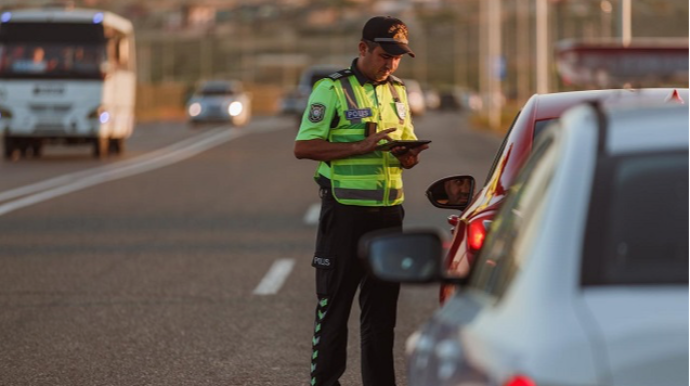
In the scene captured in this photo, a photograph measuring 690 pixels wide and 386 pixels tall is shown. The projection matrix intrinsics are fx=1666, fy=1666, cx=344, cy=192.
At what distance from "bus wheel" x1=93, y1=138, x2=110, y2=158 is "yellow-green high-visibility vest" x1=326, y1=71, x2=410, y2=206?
27.1 meters

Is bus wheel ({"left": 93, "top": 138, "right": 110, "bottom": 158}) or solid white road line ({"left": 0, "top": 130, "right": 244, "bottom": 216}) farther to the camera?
bus wheel ({"left": 93, "top": 138, "right": 110, "bottom": 158})

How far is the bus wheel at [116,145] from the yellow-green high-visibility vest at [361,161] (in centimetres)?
2907

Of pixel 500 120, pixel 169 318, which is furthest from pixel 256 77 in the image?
pixel 169 318

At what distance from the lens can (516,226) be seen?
3.94m

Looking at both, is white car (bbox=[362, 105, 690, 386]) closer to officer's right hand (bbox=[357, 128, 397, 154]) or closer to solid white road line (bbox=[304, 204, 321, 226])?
officer's right hand (bbox=[357, 128, 397, 154])

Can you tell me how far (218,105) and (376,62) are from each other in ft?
170

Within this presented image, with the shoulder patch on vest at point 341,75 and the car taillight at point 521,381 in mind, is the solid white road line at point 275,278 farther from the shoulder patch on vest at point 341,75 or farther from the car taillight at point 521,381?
the car taillight at point 521,381

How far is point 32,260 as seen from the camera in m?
14.4

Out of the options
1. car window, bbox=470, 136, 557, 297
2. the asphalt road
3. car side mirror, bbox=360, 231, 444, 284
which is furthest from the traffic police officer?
car side mirror, bbox=360, 231, 444, 284

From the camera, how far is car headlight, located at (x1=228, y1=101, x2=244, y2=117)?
5881 centimetres

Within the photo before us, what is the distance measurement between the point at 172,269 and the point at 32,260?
146 centimetres

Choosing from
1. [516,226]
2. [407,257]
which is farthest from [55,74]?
[516,226]

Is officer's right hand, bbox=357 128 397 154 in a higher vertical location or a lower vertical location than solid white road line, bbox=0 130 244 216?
higher

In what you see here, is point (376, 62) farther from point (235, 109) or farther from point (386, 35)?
point (235, 109)
